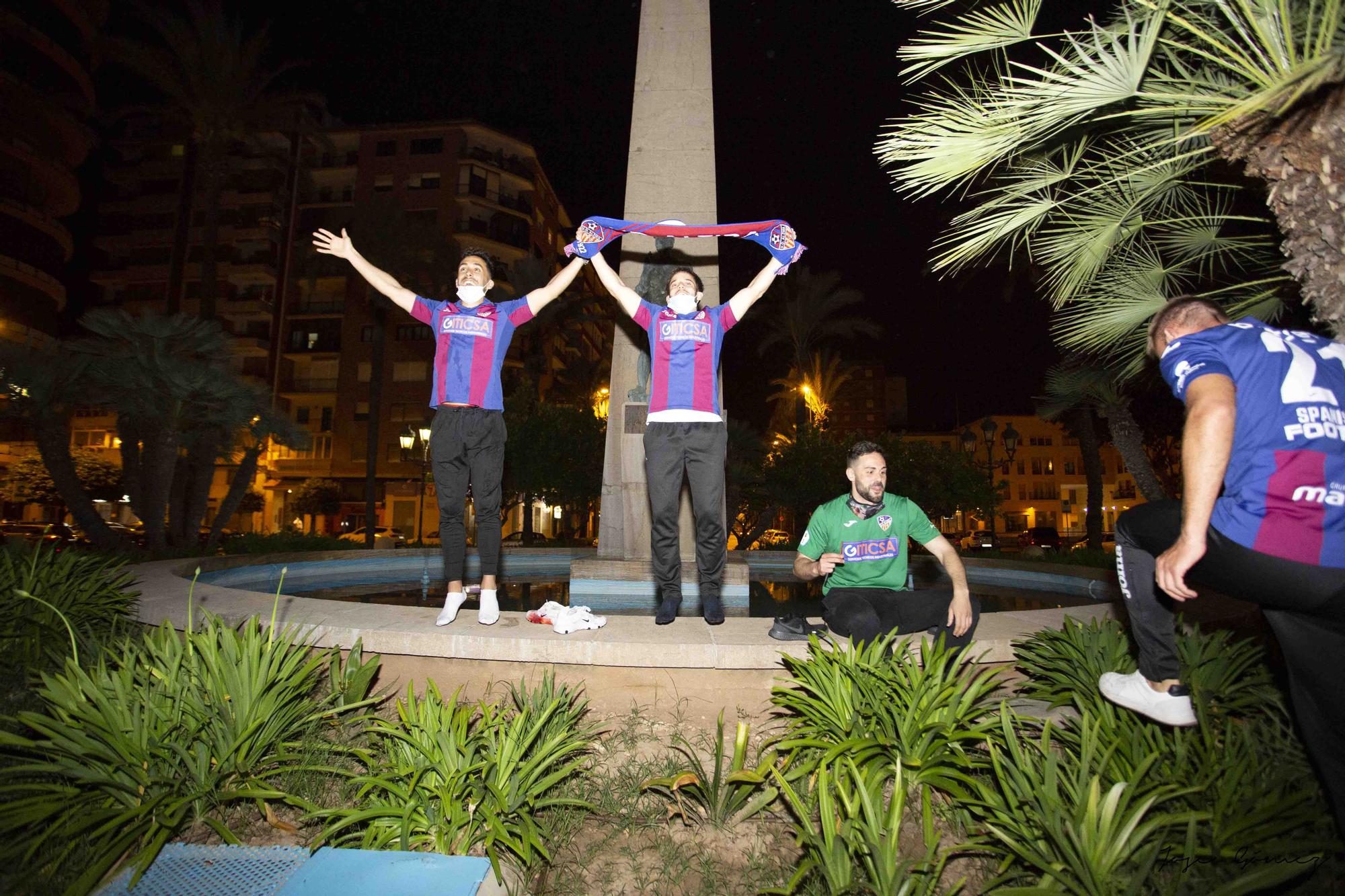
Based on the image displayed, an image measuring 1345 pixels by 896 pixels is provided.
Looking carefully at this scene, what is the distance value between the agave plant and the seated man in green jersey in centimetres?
115

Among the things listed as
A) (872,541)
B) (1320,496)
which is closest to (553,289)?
(872,541)

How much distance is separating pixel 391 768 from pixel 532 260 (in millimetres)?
28297

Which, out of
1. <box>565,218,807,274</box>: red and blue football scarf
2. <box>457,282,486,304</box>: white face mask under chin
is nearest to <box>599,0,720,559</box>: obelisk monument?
<box>565,218,807,274</box>: red and blue football scarf

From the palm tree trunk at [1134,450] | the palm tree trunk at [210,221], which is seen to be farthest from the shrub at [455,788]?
the palm tree trunk at [210,221]

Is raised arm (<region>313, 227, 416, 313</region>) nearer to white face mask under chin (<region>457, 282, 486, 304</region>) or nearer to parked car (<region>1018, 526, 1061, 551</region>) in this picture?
white face mask under chin (<region>457, 282, 486, 304</region>)

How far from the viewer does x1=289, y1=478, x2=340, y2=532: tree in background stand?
39812mm

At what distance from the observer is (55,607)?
3.70 meters

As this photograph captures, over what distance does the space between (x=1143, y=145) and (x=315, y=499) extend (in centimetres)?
4375

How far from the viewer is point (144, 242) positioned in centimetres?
4616

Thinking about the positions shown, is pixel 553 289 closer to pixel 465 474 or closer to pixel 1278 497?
pixel 465 474

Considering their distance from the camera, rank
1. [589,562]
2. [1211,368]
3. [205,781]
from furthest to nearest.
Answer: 1. [589,562]
2. [205,781]
3. [1211,368]

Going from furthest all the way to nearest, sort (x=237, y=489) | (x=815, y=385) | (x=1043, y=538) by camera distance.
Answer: (x=1043, y=538)
(x=815, y=385)
(x=237, y=489)

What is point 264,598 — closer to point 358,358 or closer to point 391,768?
point 391,768

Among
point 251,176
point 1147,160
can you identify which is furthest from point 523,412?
point 251,176
